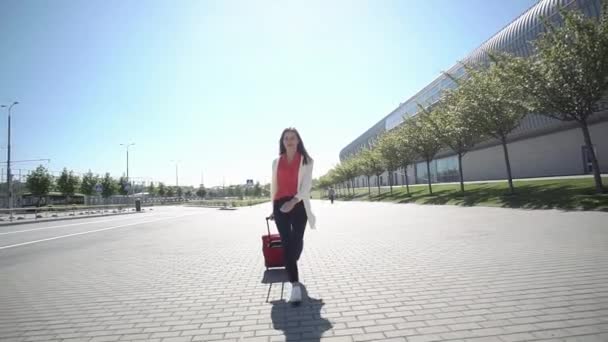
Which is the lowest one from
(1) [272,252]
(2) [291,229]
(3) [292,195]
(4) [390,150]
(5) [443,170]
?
(1) [272,252]

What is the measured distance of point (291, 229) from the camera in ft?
13.9

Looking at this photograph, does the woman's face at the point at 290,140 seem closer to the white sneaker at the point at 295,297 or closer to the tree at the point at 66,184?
the white sneaker at the point at 295,297

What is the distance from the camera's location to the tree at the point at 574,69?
14.0 metres

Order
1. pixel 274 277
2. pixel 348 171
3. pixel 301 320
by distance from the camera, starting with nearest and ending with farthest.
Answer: pixel 301 320 → pixel 274 277 → pixel 348 171

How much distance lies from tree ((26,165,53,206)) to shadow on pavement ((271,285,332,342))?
59.0 metres

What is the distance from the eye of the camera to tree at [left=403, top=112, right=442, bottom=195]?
28.5m

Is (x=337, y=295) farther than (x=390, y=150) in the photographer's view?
No

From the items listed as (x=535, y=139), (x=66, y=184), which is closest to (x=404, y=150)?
(x=535, y=139)

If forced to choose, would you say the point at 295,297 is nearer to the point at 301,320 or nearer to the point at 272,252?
the point at 301,320

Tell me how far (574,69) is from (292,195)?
642 inches

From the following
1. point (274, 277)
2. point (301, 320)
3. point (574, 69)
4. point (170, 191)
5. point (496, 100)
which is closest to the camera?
point (301, 320)

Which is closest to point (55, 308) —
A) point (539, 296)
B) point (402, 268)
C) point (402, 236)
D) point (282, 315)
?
point (282, 315)

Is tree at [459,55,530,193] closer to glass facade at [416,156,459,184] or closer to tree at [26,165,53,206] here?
glass facade at [416,156,459,184]

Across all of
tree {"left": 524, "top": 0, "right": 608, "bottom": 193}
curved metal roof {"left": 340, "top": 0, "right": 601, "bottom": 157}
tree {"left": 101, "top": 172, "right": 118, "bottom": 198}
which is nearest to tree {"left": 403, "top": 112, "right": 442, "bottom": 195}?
curved metal roof {"left": 340, "top": 0, "right": 601, "bottom": 157}
